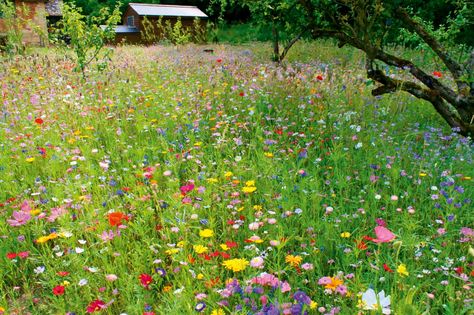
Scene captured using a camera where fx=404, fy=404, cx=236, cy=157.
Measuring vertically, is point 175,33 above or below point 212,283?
above

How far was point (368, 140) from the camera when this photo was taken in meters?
4.36

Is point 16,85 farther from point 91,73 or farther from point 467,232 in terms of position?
point 467,232

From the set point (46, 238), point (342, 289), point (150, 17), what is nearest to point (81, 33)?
point (46, 238)

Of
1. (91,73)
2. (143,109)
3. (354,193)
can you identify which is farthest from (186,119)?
(91,73)

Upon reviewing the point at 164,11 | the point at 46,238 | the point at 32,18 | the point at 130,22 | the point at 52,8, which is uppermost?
the point at 164,11

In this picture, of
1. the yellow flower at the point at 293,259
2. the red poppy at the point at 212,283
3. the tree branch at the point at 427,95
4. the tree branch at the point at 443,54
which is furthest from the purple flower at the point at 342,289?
the tree branch at the point at 443,54

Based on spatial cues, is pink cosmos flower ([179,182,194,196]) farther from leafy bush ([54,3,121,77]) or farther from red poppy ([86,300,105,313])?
leafy bush ([54,3,121,77])

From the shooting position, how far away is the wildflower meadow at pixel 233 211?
2191mm

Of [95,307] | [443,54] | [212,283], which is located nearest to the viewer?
[95,307]

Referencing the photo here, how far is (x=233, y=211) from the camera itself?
3.07m

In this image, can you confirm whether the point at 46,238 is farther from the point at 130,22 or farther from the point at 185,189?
the point at 130,22

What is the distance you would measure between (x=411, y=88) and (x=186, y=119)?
2.83 m

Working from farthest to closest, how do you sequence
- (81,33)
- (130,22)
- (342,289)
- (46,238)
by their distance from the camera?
(130,22) → (81,33) → (46,238) → (342,289)

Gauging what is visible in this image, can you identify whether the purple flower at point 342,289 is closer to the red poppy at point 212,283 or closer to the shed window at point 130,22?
the red poppy at point 212,283
